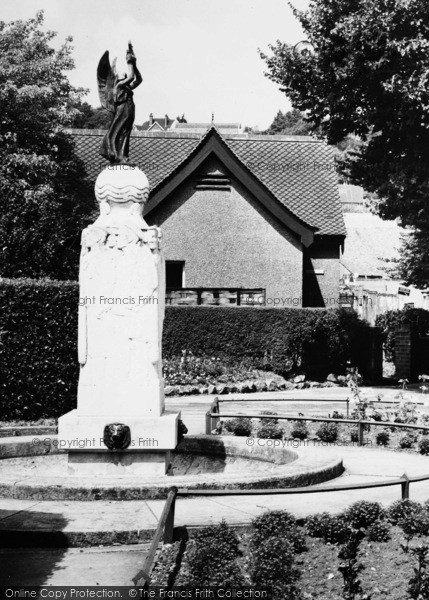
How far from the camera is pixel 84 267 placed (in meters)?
12.5

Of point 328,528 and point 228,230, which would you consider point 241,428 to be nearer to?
point 328,528

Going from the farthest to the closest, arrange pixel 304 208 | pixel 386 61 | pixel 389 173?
1. pixel 304 208
2. pixel 389 173
3. pixel 386 61

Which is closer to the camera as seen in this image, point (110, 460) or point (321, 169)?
point (110, 460)

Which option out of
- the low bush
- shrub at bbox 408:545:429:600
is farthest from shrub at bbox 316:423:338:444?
shrub at bbox 408:545:429:600

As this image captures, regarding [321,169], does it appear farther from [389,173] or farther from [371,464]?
[371,464]

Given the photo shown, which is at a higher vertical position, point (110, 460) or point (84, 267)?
point (84, 267)

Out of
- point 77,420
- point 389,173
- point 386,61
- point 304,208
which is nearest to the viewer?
point 77,420

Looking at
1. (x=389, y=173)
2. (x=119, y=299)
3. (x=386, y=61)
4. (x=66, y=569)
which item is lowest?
(x=66, y=569)

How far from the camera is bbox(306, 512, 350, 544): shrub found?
938cm

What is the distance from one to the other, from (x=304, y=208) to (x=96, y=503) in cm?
2963

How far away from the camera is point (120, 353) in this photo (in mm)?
12586

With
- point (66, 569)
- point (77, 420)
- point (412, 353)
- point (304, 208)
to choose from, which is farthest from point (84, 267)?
point (304, 208)

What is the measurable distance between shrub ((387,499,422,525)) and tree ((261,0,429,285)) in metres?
18.3

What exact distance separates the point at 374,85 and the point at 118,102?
16.9 metres
